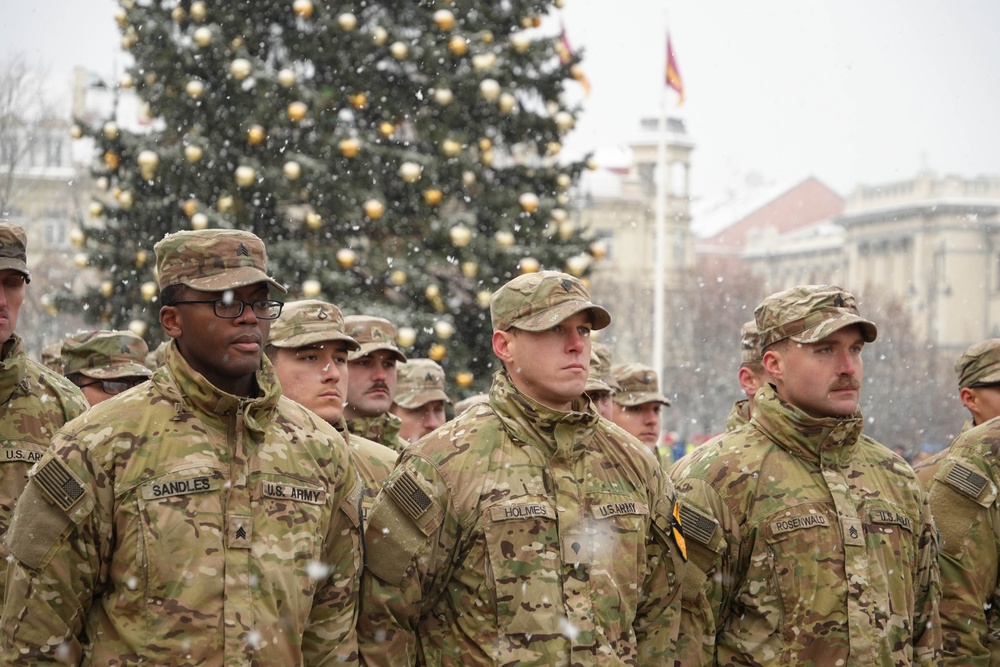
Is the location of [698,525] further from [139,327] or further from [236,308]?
[139,327]

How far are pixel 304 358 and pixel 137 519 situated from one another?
2.07 metres

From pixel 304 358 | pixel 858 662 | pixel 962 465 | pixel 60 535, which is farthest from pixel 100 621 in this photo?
pixel 962 465

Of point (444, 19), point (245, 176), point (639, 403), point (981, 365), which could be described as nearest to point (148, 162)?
point (245, 176)

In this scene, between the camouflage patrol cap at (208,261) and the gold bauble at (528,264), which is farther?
the gold bauble at (528,264)

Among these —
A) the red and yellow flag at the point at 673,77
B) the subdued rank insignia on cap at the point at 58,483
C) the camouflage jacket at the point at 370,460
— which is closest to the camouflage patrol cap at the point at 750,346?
the camouflage jacket at the point at 370,460

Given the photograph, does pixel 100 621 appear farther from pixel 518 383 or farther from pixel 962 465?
pixel 962 465

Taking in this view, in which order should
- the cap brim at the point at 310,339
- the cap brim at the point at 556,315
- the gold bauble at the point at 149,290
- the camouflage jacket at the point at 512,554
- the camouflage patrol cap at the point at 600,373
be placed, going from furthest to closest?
the gold bauble at the point at 149,290, the camouflage patrol cap at the point at 600,373, the cap brim at the point at 310,339, the cap brim at the point at 556,315, the camouflage jacket at the point at 512,554

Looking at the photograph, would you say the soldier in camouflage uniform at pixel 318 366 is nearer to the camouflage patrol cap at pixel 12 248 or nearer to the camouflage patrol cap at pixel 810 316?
the camouflage patrol cap at pixel 12 248

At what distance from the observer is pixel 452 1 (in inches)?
524

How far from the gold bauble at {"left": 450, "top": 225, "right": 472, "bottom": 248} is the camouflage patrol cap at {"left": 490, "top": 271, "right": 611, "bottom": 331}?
26.6ft

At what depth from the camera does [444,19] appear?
1303cm

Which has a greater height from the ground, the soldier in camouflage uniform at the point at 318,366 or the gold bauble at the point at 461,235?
the gold bauble at the point at 461,235

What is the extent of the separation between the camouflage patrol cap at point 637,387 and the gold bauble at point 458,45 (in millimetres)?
4854

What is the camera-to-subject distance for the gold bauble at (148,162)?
12.7m
